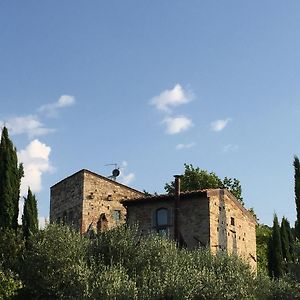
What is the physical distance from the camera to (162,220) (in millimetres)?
33750

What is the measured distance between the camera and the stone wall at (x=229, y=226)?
108 feet

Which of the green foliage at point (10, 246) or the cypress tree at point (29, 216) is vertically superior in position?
the cypress tree at point (29, 216)

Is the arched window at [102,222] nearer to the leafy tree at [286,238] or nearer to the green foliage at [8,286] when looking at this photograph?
the leafy tree at [286,238]

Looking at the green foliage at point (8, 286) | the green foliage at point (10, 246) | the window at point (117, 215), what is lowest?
the green foliage at point (8, 286)

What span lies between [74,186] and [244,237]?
40.5 feet

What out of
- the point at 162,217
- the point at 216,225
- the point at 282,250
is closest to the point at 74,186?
the point at 162,217

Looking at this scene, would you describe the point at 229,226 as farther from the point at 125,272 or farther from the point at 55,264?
the point at 55,264

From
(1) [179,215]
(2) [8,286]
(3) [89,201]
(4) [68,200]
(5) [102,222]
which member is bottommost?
(2) [8,286]

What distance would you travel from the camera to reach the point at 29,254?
25609 millimetres

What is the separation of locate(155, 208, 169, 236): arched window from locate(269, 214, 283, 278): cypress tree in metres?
10.7

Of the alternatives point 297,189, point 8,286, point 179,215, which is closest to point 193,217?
point 179,215

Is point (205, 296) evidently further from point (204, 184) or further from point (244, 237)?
point (204, 184)

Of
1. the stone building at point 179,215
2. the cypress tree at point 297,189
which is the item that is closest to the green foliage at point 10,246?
the stone building at point 179,215

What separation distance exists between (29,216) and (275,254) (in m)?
18.7
